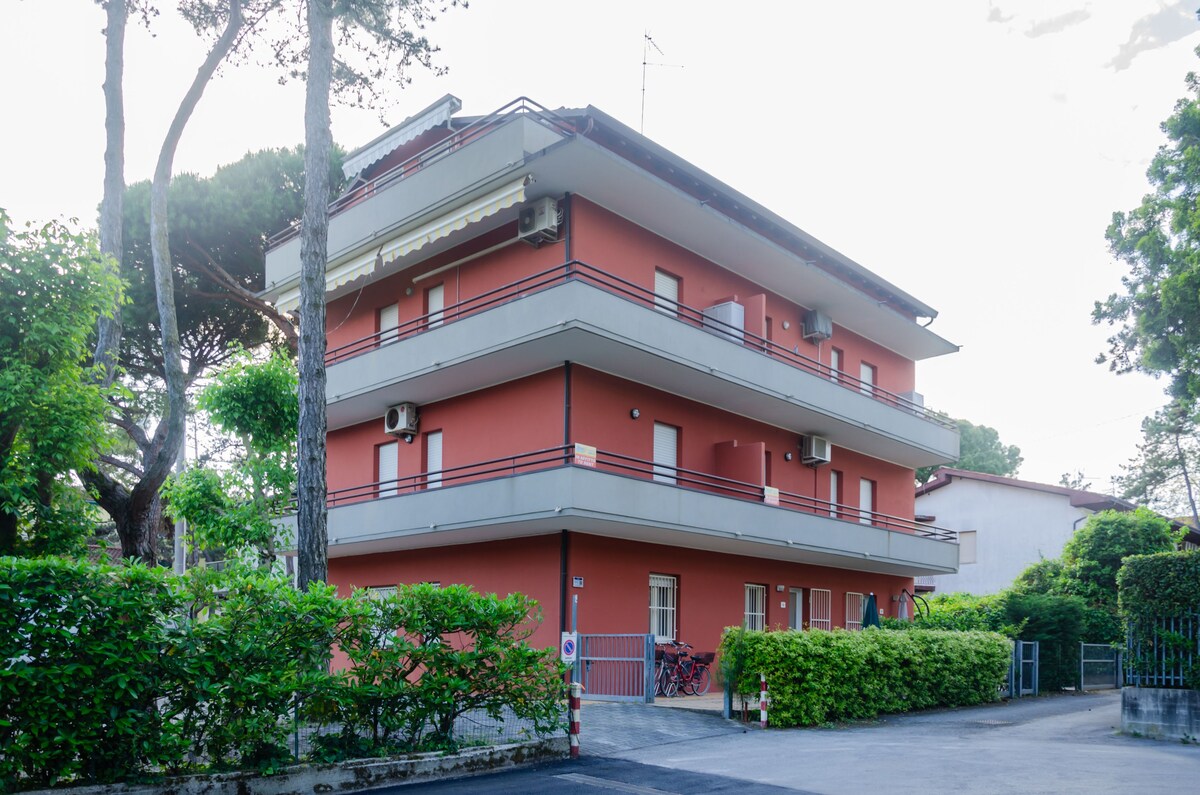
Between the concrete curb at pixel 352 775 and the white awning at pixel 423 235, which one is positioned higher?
the white awning at pixel 423 235

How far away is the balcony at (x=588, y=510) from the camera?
64.5 ft

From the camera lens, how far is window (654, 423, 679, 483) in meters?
23.5

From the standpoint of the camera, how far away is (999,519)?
41.9 metres

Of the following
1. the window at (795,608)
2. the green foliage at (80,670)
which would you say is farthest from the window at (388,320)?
the green foliage at (80,670)

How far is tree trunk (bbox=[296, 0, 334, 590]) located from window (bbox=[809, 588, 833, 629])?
16.6 metres

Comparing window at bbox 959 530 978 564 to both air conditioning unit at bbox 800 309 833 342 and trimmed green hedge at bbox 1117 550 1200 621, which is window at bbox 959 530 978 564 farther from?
trimmed green hedge at bbox 1117 550 1200 621

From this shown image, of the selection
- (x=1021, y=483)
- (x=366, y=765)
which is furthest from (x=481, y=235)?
(x=1021, y=483)

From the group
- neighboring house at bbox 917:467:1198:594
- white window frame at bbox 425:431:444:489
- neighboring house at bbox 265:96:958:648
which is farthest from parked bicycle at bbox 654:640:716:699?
neighboring house at bbox 917:467:1198:594

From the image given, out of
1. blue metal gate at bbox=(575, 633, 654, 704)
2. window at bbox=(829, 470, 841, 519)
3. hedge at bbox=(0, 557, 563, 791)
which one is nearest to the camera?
hedge at bbox=(0, 557, 563, 791)

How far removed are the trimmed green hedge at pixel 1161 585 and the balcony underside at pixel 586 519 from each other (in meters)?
8.05

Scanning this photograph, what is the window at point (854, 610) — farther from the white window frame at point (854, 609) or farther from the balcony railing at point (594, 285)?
the balcony railing at point (594, 285)

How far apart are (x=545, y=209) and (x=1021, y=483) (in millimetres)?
27311

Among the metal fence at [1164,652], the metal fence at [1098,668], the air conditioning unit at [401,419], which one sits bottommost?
the metal fence at [1098,668]

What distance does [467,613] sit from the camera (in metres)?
12.5
